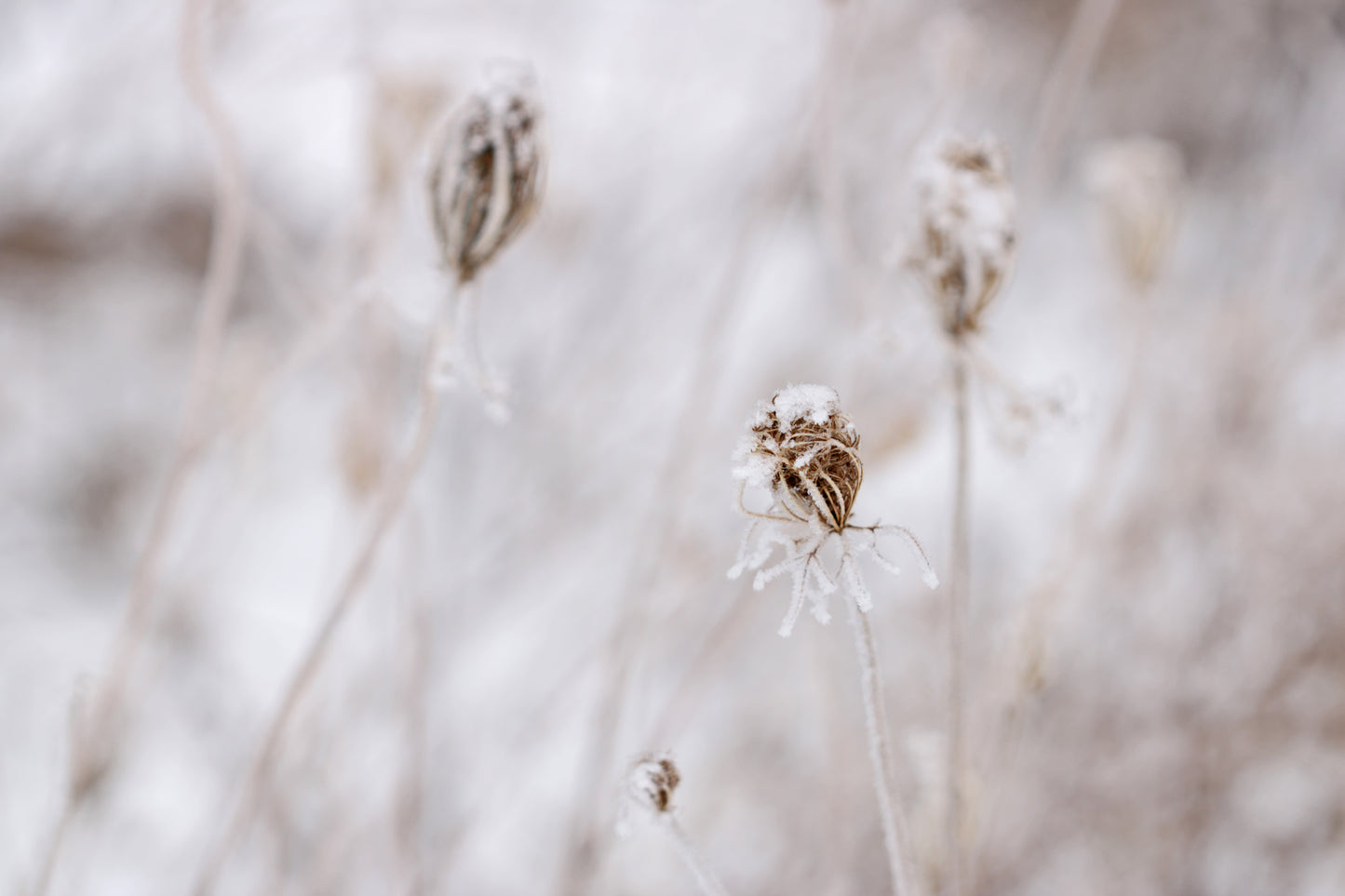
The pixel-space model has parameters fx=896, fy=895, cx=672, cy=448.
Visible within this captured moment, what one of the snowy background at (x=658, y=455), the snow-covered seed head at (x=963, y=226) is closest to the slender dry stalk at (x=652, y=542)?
the snowy background at (x=658, y=455)

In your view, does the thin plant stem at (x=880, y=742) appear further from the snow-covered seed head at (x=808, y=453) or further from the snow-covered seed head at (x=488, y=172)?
the snow-covered seed head at (x=488, y=172)

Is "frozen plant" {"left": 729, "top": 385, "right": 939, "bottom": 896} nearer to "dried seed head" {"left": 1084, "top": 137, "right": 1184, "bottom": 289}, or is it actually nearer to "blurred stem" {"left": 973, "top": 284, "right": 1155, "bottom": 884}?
"blurred stem" {"left": 973, "top": 284, "right": 1155, "bottom": 884}

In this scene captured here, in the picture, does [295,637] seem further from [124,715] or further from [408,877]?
[408,877]

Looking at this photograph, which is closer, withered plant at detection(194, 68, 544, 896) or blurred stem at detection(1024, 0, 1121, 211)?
withered plant at detection(194, 68, 544, 896)

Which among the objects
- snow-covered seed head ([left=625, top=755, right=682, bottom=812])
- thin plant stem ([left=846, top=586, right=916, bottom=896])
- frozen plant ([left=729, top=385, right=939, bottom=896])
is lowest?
snow-covered seed head ([left=625, top=755, right=682, bottom=812])

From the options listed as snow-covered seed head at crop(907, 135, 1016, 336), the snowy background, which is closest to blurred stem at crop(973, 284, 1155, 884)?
the snowy background

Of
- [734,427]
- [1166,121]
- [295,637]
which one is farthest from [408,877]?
[1166,121]

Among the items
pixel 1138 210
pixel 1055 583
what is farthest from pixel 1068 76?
pixel 1055 583
